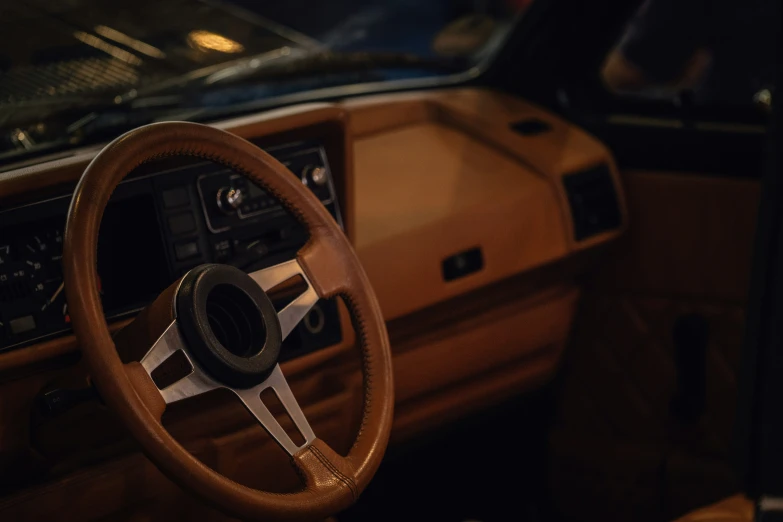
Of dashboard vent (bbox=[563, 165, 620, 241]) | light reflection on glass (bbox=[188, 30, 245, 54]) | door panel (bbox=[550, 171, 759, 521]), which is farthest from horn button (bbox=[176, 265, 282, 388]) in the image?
door panel (bbox=[550, 171, 759, 521])

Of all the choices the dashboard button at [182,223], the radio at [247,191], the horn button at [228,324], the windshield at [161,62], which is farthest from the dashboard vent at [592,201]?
the horn button at [228,324]

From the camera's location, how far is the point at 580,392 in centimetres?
253

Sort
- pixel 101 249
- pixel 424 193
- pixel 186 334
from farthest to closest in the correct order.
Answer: pixel 424 193 < pixel 101 249 < pixel 186 334

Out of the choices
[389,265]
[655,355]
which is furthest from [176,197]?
[655,355]

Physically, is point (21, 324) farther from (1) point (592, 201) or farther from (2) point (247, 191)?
(1) point (592, 201)

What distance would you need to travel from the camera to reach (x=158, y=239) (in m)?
1.55

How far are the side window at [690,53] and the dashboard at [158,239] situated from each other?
1.11m

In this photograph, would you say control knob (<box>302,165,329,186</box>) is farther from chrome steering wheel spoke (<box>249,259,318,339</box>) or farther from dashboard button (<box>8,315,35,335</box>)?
dashboard button (<box>8,315,35,335</box>)

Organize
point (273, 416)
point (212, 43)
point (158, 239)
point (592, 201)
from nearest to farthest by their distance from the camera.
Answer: point (273, 416) → point (158, 239) → point (212, 43) → point (592, 201)

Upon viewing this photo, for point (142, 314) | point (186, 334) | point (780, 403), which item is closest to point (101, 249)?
point (142, 314)

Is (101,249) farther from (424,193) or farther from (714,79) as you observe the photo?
(714,79)

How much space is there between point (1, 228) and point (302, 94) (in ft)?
3.32

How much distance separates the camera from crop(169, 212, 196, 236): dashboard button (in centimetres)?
156

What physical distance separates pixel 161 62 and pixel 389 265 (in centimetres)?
68
